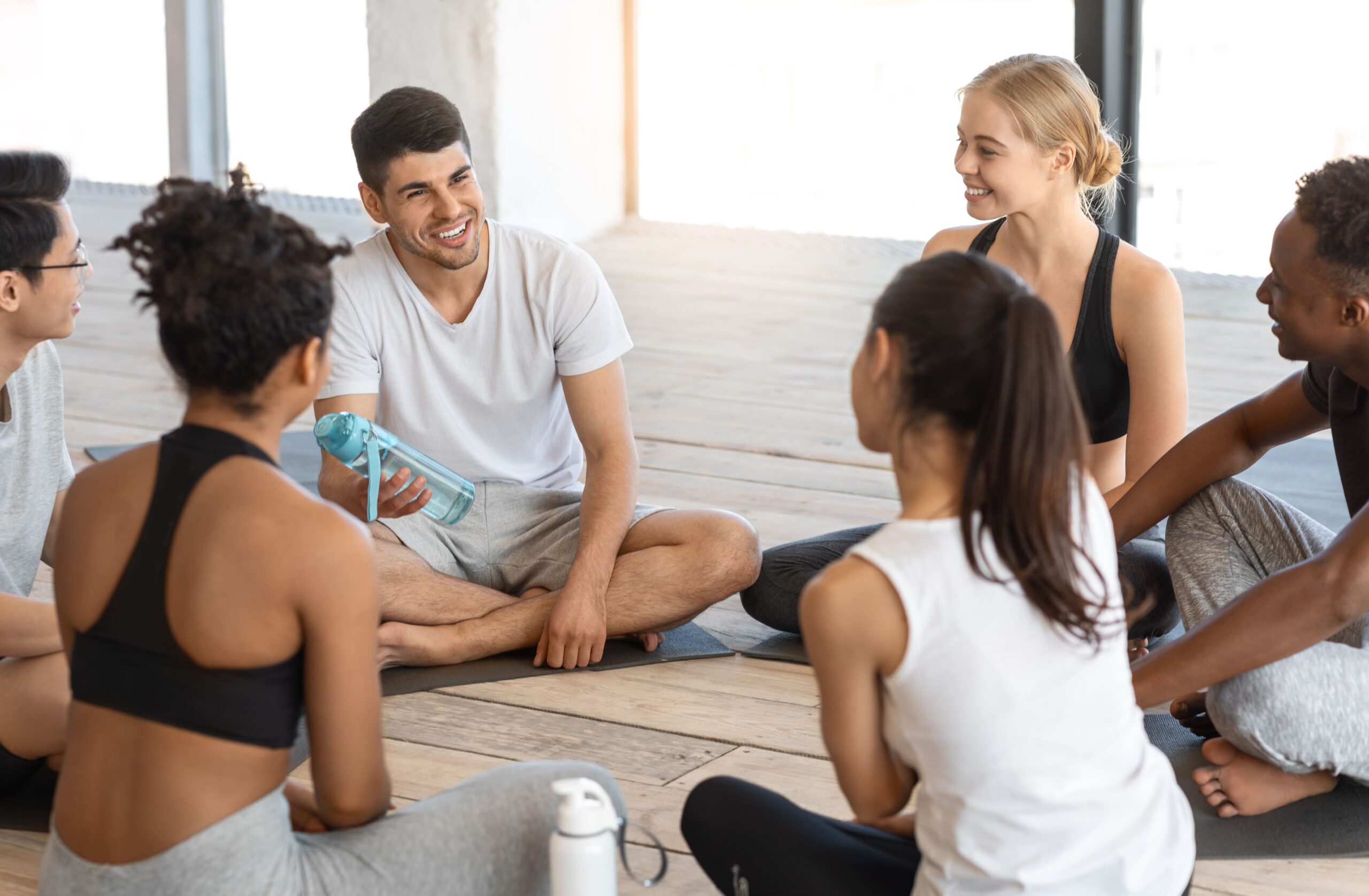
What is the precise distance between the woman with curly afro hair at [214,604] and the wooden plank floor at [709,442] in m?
0.48

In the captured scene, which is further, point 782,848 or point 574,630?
point 574,630

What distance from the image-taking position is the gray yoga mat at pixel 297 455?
291 centimetres

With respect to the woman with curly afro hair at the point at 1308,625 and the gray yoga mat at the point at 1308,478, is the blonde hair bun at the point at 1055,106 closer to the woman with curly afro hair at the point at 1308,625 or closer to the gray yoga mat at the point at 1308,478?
the woman with curly afro hair at the point at 1308,625

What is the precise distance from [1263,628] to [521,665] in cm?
97

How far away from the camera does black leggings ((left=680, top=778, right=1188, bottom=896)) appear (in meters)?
1.18

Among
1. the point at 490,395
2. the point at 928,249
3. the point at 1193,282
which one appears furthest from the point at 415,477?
the point at 1193,282

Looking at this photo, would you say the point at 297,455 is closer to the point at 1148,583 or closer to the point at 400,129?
the point at 400,129

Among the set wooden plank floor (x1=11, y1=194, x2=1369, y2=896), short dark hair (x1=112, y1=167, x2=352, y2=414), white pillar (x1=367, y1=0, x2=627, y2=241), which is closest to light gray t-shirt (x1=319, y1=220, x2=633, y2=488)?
wooden plank floor (x1=11, y1=194, x2=1369, y2=896)

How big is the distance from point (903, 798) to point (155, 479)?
0.59 meters

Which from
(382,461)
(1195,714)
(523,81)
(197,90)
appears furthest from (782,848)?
(197,90)

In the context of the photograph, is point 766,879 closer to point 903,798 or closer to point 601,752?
point 903,798

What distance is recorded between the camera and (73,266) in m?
1.63

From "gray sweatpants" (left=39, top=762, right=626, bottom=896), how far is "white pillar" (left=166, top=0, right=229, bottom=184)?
4.92 metres

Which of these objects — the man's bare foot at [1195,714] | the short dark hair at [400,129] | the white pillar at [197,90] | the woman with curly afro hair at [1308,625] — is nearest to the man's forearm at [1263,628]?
the woman with curly afro hair at [1308,625]
